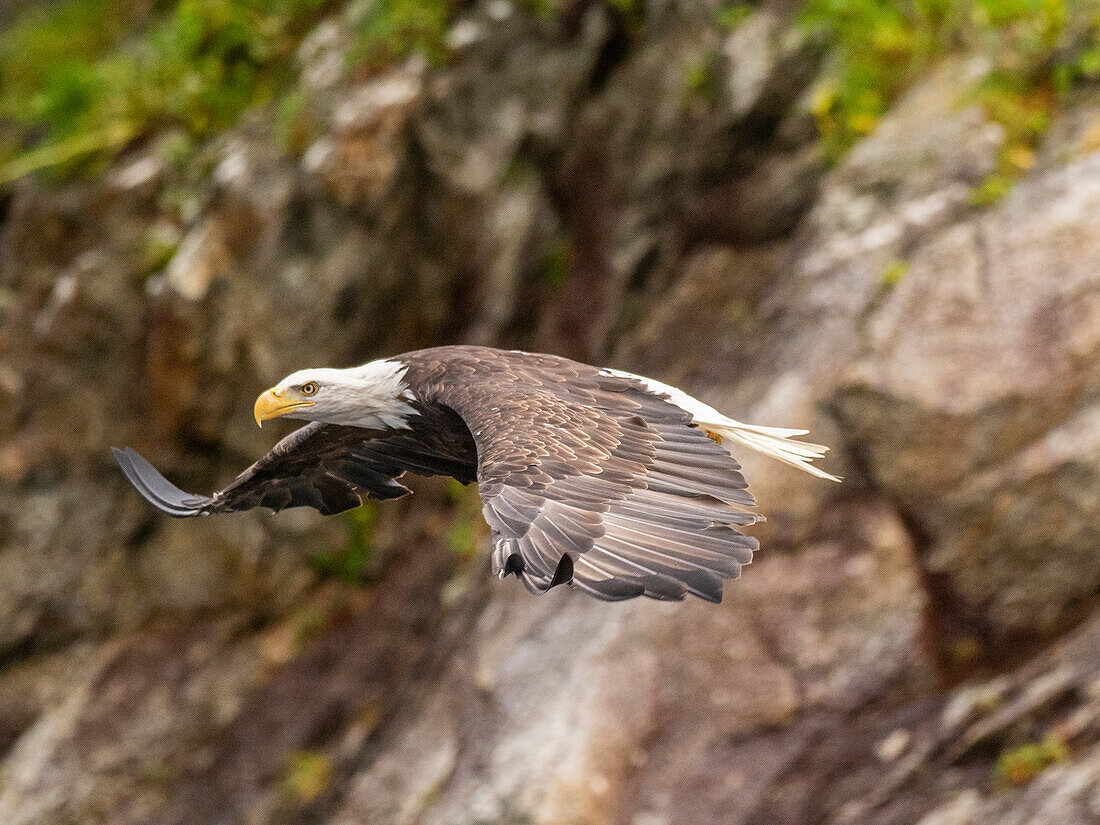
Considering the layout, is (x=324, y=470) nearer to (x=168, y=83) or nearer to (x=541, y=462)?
(x=541, y=462)

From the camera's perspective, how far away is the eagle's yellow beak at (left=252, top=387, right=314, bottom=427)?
5.74m

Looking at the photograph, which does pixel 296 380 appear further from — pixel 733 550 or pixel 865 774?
pixel 865 774

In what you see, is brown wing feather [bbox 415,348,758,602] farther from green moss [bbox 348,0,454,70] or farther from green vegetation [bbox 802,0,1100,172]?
green moss [bbox 348,0,454,70]

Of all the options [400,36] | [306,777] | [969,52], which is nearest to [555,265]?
[400,36]

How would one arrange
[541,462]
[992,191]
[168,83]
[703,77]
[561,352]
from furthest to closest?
[168,83] → [561,352] → [703,77] → [992,191] → [541,462]

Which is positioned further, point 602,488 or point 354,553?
point 354,553

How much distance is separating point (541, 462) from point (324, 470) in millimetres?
2163

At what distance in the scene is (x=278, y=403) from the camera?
18.9 feet

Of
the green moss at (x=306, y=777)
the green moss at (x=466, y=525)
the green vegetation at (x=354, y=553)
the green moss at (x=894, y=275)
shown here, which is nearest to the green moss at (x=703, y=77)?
the green moss at (x=894, y=275)

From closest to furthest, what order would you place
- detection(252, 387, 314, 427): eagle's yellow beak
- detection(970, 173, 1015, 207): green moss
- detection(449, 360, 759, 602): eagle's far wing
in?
detection(449, 360, 759, 602): eagle's far wing → detection(252, 387, 314, 427): eagle's yellow beak → detection(970, 173, 1015, 207): green moss

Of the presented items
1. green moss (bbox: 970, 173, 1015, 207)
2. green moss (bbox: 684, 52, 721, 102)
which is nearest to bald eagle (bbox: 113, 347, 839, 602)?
green moss (bbox: 970, 173, 1015, 207)

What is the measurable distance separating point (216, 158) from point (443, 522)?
347 cm

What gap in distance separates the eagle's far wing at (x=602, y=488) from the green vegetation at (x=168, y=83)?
6.62m

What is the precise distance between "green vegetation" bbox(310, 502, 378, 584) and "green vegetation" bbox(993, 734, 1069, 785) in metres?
5.61
